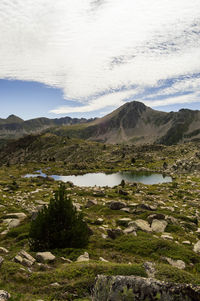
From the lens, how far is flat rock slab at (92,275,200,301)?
16.7ft

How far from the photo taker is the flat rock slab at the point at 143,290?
16.7 feet

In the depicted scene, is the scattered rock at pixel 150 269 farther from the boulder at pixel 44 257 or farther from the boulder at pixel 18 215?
the boulder at pixel 18 215

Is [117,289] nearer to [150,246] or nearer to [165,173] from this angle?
[150,246]

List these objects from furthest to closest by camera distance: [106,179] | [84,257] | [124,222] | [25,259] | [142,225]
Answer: [106,179], [124,222], [142,225], [84,257], [25,259]

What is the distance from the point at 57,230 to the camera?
13.2 m

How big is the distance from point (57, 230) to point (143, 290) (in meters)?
8.99

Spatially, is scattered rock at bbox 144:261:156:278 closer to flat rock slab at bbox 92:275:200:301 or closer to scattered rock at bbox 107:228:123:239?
flat rock slab at bbox 92:275:200:301

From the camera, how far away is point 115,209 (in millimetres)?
25328

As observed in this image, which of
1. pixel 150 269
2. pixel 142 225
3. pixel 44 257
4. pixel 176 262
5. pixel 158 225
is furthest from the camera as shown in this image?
pixel 158 225

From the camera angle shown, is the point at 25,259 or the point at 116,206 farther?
the point at 116,206

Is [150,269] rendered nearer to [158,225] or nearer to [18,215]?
[158,225]

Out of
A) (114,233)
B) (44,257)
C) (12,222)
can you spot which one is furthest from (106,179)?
(44,257)

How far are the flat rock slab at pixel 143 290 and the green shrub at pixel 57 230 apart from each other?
759 cm

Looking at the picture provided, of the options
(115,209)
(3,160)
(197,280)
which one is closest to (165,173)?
(115,209)
